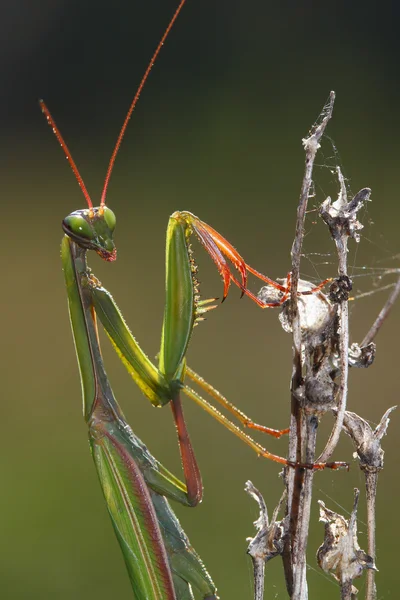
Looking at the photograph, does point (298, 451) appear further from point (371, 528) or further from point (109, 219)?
point (109, 219)

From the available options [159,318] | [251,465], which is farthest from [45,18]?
[251,465]

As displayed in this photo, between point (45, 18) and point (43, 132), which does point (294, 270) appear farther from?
point (45, 18)

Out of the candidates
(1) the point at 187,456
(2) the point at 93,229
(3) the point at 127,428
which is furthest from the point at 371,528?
(2) the point at 93,229

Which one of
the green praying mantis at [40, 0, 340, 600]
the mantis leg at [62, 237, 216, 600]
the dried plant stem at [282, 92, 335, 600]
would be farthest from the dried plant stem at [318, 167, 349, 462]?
the mantis leg at [62, 237, 216, 600]

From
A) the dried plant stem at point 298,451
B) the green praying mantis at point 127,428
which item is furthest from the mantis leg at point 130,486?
the dried plant stem at point 298,451

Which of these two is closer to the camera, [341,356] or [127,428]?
[341,356]

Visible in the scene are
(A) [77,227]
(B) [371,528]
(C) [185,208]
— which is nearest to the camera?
(B) [371,528]
